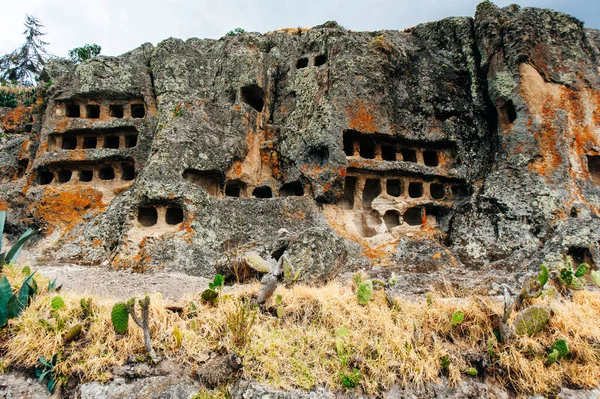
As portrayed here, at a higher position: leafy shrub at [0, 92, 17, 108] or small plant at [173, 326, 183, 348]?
leafy shrub at [0, 92, 17, 108]

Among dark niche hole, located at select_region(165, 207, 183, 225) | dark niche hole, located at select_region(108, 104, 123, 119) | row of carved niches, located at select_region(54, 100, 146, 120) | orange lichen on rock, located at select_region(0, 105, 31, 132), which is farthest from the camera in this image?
orange lichen on rock, located at select_region(0, 105, 31, 132)

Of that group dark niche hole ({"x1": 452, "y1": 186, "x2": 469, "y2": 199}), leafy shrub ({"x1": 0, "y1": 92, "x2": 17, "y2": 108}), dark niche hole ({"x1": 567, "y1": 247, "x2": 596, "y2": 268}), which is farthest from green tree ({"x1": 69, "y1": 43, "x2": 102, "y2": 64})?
dark niche hole ({"x1": 567, "y1": 247, "x2": 596, "y2": 268})

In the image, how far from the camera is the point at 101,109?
14172 mm

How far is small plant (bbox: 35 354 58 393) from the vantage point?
3869 mm

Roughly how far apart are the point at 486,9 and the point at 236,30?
1175 cm

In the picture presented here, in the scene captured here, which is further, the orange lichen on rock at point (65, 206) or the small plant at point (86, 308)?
the orange lichen on rock at point (65, 206)

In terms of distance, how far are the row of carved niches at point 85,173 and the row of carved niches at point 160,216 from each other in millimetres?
2815

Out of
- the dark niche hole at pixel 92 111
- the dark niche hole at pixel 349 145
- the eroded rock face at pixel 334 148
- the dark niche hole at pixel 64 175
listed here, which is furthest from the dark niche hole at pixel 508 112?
the dark niche hole at pixel 64 175

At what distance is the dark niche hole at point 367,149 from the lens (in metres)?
12.9

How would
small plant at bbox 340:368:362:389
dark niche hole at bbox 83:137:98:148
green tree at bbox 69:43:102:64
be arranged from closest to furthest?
small plant at bbox 340:368:362:389
dark niche hole at bbox 83:137:98:148
green tree at bbox 69:43:102:64

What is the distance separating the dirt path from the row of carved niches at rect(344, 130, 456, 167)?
6598 millimetres

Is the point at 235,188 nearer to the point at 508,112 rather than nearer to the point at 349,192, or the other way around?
the point at 349,192

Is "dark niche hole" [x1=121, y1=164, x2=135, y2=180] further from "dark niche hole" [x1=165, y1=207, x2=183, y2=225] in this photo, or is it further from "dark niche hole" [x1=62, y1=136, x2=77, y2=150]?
"dark niche hole" [x1=165, y1=207, x2=183, y2=225]

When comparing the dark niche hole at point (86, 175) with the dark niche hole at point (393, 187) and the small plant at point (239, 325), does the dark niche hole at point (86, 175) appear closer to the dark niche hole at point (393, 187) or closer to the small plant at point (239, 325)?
the dark niche hole at point (393, 187)
